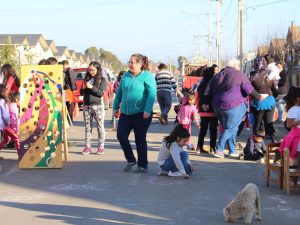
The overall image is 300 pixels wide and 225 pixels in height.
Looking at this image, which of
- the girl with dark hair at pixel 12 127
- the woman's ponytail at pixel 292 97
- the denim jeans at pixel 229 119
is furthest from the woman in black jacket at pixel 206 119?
the girl with dark hair at pixel 12 127

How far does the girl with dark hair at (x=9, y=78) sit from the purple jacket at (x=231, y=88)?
15.4 feet

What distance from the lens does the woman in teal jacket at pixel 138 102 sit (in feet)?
21.7

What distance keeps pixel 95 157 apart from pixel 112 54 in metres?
110

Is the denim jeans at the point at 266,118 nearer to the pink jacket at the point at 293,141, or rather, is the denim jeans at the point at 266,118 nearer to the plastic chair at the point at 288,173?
the pink jacket at the point at 293,141

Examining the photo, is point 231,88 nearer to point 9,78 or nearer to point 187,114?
point 187,114

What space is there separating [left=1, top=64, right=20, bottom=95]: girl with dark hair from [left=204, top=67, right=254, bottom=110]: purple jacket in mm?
4699

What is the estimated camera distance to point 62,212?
4.74 meters

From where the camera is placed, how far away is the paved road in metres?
4.56

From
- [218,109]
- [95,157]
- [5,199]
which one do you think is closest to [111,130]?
[95,157]

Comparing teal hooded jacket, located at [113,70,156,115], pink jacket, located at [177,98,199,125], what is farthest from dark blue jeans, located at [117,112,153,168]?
pink jacket, located at [177,98,199,125]

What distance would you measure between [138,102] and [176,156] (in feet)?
3.71

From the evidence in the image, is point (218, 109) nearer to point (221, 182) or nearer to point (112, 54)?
point (221, 182)

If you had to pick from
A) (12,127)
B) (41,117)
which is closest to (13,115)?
(12,127)

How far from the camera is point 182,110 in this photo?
30.2 feet
